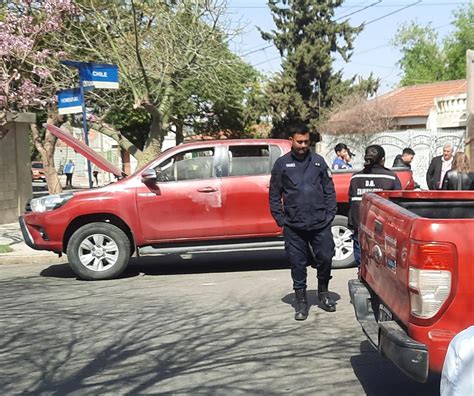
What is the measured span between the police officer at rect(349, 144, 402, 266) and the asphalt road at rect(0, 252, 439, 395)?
1.03m

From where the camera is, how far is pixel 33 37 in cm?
1249

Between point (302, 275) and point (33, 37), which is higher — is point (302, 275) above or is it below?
below

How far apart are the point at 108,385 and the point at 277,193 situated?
2596 millimetres

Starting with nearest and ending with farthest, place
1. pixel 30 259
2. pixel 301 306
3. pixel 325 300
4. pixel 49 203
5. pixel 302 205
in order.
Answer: pixel 302 205, pixel 301 306, pixel 325 300, pixel 49 203, pixel 30 259

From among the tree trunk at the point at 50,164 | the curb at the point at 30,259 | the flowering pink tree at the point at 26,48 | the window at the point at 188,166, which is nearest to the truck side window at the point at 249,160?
the window at the point at 188,166

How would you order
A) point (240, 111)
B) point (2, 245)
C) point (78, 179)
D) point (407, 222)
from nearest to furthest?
1. point (407, 222)
2. point (2, 245)
3. point (240, 111)
4. point (78, 179)

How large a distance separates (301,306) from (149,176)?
10.5 ft

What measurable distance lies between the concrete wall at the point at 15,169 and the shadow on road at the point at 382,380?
1236 centimetres

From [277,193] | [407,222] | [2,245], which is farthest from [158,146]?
[407,222]

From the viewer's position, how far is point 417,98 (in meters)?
33.1

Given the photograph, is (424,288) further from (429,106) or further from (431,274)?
(429,106)

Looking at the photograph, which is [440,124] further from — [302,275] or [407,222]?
[407,222]

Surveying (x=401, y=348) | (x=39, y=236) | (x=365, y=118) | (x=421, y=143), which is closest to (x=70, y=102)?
(x=39, y=236)

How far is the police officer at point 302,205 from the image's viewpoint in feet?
20.3
